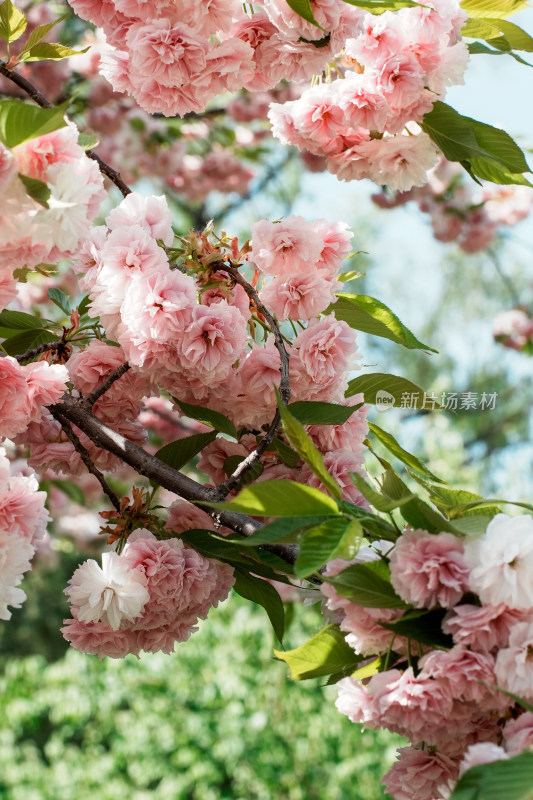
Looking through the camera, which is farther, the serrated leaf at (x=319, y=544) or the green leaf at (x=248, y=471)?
the green leaf at (x=248, y=471)

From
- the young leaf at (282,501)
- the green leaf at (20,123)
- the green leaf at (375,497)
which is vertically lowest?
the young leaf at (282,501)

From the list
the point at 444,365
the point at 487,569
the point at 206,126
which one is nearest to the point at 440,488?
the point at 487,569

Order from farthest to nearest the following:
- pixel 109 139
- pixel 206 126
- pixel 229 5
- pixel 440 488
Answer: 1. pixel 206 126
2. pixel 109 139
3. pixel 229 5
4. pixel 440 488

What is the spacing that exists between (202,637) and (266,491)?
383 centimetres

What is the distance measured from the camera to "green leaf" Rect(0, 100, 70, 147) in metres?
0.63

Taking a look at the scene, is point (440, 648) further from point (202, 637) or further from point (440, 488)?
point (202, 637)

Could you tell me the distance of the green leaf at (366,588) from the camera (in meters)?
0.66

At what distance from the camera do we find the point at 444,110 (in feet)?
3.32

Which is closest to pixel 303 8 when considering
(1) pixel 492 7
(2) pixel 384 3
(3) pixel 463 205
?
(2) pixel 384 3

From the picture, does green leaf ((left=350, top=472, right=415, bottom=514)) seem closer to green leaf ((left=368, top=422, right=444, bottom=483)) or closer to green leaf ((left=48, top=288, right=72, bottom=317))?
green leaf ((left=368, top=422, right=444, bottom=483))

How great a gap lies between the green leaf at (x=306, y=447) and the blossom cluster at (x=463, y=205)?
2.93 m

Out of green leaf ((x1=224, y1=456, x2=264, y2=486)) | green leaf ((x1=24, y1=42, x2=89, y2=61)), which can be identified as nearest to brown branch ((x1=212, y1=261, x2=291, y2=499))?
green leaf ((x1=224, y1=456, x2=264, y2=486))

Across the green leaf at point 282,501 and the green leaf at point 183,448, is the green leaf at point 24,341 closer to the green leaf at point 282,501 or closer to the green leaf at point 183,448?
the green leaf at point 183,448

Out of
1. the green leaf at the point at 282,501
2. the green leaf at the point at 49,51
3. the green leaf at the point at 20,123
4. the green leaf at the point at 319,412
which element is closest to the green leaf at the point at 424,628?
the green leaf at the point at 282,501
